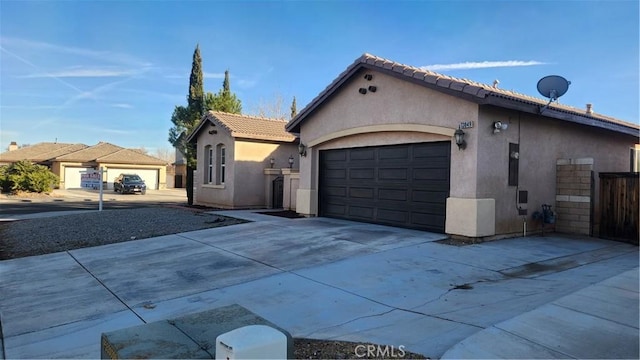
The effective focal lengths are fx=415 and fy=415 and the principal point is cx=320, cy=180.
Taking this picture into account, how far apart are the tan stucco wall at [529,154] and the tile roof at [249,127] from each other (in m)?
9.90

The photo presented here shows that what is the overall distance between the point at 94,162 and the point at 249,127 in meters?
33.2

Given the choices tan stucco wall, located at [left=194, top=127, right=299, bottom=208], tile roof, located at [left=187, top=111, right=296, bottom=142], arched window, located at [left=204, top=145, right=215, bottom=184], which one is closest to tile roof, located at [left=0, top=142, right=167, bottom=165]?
arched window, located at [left=204, top=145, right=215, bottom=184]

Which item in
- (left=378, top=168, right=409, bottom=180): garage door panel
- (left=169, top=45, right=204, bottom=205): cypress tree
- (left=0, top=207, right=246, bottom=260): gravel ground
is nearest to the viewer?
(left=0, top=207, right=246, bottom=260): gravel ground

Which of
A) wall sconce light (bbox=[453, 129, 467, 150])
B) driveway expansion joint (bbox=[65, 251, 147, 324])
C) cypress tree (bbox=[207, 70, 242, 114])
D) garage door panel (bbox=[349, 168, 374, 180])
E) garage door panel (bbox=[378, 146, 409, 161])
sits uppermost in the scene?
cypress tree (bbox=[207, 70, 242, 114])

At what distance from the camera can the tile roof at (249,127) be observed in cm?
1886

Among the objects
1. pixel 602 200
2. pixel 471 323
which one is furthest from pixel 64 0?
pixel 602 200

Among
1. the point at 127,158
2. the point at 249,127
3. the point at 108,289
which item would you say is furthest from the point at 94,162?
the point at 108,289

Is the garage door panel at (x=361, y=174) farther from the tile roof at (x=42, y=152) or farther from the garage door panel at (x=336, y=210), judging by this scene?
the tile roof at (x=42, y=152)

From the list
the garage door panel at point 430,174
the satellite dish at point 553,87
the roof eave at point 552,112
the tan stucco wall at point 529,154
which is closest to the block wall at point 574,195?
the tan stucco wall at point 529,154

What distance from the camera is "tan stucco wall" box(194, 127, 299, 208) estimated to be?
18906 millimetres

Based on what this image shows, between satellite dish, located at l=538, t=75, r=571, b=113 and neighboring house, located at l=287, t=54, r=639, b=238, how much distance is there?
469mm

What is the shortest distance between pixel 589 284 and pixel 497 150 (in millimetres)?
4702

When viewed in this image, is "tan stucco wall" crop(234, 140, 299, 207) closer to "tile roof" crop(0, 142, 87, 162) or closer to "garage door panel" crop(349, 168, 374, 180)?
"garage door panel" crop(349, 168, 374, 180)

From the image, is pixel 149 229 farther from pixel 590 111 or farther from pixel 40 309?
pixel 590 111
